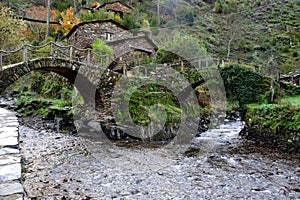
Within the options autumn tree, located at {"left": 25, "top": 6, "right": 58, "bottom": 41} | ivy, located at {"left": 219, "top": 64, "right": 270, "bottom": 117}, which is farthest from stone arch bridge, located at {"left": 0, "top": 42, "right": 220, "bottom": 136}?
autumn tree, located at {"left": 25, "top": 6, "right": 58, "bottom": 41}

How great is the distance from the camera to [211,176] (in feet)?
25.5

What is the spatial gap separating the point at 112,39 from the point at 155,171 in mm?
17096

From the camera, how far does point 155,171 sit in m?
8.23

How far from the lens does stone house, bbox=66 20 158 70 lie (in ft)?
71.3

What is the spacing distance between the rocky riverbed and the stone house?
11.1 meters

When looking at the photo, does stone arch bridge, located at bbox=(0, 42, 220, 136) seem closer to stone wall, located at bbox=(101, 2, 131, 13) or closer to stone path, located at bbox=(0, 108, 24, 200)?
stone path, located at bbox=(0, 108, 24, 200)

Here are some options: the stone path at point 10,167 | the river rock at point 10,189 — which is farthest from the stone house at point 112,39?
the river rock at point 10,189

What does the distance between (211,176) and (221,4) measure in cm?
4633

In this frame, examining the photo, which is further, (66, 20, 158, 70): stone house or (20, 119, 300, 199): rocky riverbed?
(66, 20, 158, 70): stone house

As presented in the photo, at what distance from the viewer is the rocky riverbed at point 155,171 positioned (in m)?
6.50

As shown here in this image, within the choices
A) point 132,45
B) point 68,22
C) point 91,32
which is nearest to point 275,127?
point 132,45

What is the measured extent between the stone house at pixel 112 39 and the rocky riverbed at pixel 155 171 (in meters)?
11.1

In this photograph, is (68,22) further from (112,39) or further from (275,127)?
(275,127)

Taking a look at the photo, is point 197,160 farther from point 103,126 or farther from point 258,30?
point 258,30
